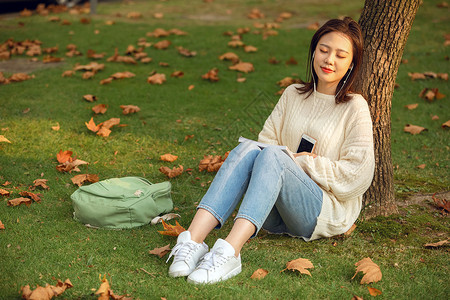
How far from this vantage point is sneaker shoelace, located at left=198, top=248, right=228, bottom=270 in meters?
2.47

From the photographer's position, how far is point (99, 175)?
3658 mm

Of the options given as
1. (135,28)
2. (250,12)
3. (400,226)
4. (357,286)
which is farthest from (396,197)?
(250,12)

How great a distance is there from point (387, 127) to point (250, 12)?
6.02m

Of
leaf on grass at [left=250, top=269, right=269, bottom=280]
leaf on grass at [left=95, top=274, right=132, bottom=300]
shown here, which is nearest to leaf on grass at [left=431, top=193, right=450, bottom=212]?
leaf on grass at [left=250, top=269, right=269, bottom=280]

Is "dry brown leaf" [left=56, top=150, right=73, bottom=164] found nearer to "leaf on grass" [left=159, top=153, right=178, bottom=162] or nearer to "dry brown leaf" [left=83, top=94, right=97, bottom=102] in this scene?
"leaf on grass" [left=159, top=153, right=178, bottom=162]

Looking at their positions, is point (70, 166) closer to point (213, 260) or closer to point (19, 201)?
point (19, 201)

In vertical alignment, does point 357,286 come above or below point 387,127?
below

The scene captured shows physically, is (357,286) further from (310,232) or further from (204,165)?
(204,165)

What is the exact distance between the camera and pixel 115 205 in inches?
116

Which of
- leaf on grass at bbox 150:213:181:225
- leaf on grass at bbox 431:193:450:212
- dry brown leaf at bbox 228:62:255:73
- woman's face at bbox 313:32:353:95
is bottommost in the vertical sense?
leaf on grass at bbox 150:213:181:225

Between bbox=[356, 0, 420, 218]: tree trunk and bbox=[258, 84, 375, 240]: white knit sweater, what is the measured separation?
0.40 m

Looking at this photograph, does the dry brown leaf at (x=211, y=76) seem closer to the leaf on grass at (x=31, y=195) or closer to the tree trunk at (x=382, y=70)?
the tree trunk at (x=382, y=70)

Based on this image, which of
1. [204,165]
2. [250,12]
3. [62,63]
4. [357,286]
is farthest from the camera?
[250,12]

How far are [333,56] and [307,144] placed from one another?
1.73ft
